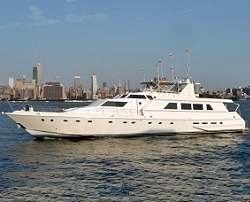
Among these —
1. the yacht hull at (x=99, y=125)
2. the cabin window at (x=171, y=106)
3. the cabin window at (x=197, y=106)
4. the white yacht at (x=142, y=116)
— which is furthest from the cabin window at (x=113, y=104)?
the cabin window at (x=197, y=106)

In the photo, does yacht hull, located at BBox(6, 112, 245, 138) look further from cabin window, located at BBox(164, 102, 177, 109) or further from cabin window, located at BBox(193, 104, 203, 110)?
cabin window, located at BBox(193, 104, 203, 110)

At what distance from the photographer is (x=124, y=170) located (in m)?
15.6

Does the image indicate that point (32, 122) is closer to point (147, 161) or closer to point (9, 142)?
point (9, 142)

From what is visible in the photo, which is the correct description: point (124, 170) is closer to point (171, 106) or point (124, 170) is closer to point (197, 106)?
point (171, 106)

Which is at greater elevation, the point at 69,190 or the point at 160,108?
the point at 160,108

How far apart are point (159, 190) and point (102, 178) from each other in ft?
9.03

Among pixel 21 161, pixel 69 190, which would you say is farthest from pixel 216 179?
pixel 21 161

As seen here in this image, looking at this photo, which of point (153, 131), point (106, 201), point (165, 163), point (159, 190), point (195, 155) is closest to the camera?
point (106, 201)

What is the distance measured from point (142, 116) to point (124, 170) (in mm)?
10586

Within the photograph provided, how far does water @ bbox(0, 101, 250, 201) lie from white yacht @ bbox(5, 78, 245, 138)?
1.02 metres

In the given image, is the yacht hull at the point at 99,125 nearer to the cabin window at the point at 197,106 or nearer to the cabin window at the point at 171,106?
the cabin window at the point at 171,106

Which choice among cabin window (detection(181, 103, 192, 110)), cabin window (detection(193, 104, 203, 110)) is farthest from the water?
cabin window (detection(193, 104, 203, 110))

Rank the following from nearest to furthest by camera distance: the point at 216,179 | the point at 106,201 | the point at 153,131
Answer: the point at 106,201
the point at 216,179
the point at 153,131

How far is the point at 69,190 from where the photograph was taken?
Answer: 12461 mm
